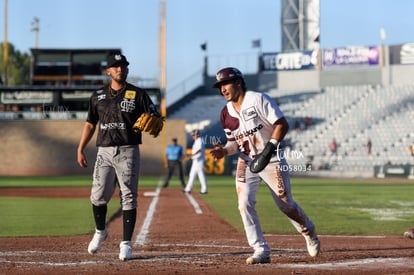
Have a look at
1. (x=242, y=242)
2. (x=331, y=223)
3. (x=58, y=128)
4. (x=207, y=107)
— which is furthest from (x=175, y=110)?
(x=242, y=242)

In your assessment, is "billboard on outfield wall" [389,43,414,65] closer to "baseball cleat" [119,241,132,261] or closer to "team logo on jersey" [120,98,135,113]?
"team logo on jersey" [120,98,135,113]

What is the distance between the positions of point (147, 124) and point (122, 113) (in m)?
0.37

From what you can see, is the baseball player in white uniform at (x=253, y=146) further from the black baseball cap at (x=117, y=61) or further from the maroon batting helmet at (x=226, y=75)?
the black baseball cap at (x=117, y=61)

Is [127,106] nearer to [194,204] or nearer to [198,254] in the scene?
[198,254]

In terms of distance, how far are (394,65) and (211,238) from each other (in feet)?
162

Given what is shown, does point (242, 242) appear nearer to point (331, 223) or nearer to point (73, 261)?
point (73, 261)

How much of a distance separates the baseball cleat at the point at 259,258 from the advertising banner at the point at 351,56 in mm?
51994

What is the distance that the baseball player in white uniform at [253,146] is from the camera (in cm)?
878

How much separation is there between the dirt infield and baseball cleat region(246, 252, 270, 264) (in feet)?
0.28

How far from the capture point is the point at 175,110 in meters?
63.1

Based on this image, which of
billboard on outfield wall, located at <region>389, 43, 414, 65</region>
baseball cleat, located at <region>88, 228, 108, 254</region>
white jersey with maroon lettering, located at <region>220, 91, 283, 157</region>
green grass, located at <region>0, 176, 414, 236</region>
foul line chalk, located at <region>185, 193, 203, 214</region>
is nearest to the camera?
white jersey with maroon lettering, located at <region>220, 91, 283, 157</region>

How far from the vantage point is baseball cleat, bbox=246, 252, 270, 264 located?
28.6 feet

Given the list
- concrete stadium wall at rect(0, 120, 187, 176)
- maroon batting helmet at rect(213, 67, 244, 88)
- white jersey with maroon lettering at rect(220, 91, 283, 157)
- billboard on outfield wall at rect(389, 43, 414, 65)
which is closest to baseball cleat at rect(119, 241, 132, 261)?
white jersey with maroon lettering at rect(220, 91, 283, 157)

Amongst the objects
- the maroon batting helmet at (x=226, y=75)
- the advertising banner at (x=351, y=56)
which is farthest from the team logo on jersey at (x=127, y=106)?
the advertising banner at (x=351, y=56)
